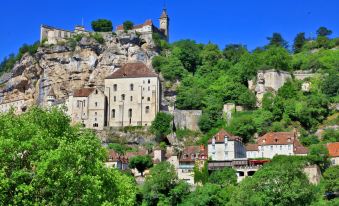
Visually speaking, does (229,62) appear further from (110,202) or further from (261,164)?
(110,202)

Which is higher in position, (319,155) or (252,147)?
(252,147)

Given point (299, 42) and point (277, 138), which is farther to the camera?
point (299, 42)

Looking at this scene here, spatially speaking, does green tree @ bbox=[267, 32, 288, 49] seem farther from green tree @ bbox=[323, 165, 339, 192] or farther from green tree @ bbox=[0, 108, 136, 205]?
green tree @ bbox=[0, 108, 136, 205]

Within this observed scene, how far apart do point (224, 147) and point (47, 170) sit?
48581 mm

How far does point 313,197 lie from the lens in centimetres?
5747

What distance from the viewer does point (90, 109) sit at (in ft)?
299

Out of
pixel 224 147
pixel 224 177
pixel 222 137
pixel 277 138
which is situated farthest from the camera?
pixel 222 137

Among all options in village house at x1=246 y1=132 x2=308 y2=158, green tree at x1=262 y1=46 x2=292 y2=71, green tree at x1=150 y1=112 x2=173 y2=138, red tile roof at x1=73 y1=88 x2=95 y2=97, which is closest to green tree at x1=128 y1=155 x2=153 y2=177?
green tree at x1=150 y1=112 x2=173 y2=138

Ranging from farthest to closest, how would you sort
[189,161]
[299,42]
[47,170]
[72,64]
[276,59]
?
1. [299,42]
2. [72,64]
3. [276,59]
4. [189,161]
5. [47,170]

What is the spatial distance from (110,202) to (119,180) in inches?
132

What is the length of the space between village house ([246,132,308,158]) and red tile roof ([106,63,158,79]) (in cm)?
2068

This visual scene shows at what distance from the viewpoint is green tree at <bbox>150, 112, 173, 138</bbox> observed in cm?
8694

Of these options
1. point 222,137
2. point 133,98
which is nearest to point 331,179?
point 222,137

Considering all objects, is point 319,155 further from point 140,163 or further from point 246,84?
point 246,84
